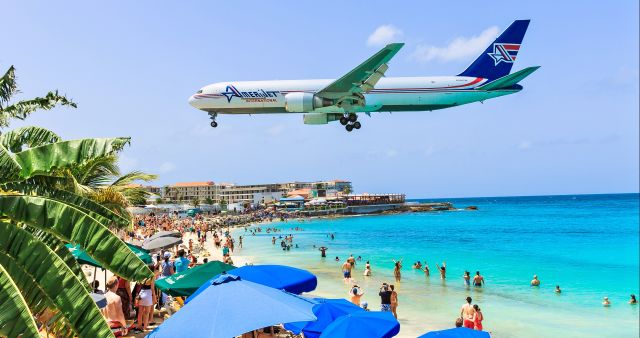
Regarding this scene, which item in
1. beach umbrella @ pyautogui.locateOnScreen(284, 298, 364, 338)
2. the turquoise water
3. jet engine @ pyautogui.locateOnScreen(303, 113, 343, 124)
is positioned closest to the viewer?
beach umbrella @ pyautogui.locateOnScreen(284, 298, 364, 338)

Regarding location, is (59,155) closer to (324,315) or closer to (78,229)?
(78,229)

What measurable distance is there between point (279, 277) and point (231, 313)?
371cm

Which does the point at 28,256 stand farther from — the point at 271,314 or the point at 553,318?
the point at 553,318

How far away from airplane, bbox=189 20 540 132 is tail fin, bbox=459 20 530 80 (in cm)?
5

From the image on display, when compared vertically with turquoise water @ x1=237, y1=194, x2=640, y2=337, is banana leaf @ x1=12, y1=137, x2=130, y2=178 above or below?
above

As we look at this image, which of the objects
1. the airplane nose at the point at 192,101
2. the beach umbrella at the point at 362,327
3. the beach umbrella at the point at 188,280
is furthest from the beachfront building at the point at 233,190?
the beach umbrella at the point at 362,327

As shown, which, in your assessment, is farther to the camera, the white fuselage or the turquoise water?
the white fuselage

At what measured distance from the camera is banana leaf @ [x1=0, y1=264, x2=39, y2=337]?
3.78 metres

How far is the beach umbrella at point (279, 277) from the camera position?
8734 millimetres

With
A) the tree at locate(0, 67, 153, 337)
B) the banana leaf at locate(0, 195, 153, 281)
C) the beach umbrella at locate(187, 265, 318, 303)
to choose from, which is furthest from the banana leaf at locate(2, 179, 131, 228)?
the beach umbrella at locate(187, 265, 318, 303)

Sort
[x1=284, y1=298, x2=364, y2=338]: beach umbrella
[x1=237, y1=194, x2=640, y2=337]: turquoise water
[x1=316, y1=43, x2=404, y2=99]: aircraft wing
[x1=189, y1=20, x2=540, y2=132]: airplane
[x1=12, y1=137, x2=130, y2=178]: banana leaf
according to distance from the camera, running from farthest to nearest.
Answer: [x1=189, y1=20, x2=540, y2=132]: airplane
[x1=316, y1=43, x2=404, y2=99]: aircraft wing
[x1=237, y1=194, x2=640, y2=337]: turquoise water
[x1=284, y1=298, x2=364, y2=338]: beach umbrella
[x1=12, y1=137, x2=130, y2=178]: banana leaf

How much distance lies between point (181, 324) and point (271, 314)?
894 mm

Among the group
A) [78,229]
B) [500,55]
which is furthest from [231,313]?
[500,55]

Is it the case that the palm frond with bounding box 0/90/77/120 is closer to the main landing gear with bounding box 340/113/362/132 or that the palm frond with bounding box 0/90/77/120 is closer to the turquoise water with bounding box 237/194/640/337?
the turquoise water with bounding box 237/194/640/337
